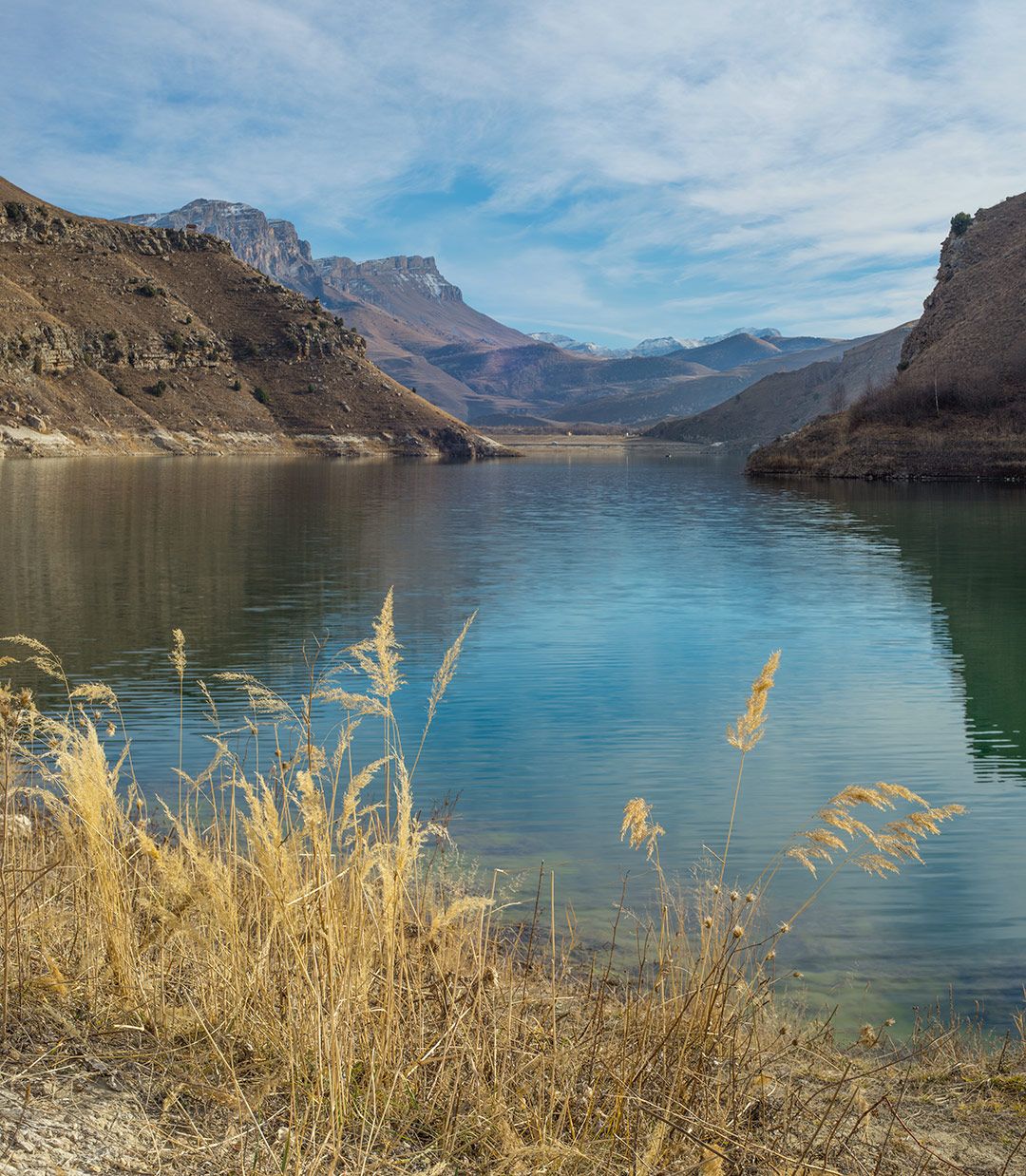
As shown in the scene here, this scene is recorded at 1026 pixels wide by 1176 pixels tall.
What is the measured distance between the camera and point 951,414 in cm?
8131

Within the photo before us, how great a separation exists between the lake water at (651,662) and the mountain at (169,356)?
66.6 meters

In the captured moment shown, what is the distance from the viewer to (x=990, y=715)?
16219mm

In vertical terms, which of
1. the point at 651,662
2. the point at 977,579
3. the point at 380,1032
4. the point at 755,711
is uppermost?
the point at 755,711

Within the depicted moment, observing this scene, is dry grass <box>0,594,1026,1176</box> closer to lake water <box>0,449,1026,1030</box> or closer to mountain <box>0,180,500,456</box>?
lake water <box>0,449,1026,1030</box>

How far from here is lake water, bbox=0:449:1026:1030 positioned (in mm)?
9500

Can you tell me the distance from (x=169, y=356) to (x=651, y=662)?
416 feet

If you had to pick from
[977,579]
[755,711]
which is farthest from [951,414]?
[755,711]

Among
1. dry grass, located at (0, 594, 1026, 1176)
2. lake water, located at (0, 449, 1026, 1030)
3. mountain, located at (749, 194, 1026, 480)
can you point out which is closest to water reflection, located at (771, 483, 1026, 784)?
lake water, located at (0, 449, 1026, 1030)

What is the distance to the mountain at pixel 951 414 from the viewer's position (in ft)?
253

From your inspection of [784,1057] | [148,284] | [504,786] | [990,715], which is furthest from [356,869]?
[148,284]

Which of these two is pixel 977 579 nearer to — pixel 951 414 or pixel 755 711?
pixel 755 711

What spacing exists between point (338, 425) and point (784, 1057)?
13873 cm

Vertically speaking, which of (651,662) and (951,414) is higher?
(951,414)

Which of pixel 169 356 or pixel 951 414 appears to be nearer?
pixel 951 414
